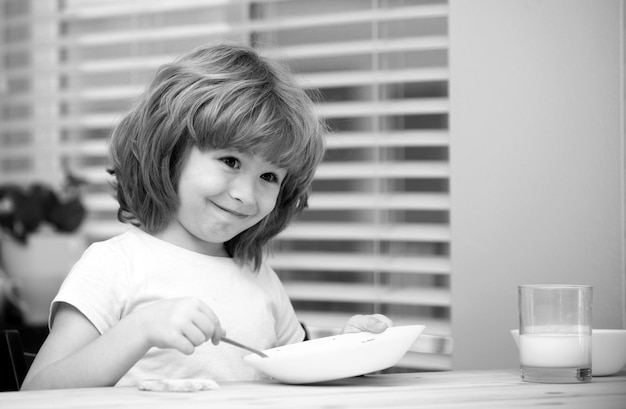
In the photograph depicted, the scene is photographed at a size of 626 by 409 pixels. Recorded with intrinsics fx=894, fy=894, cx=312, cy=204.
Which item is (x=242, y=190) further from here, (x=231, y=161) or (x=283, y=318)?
(x=283, y=318)

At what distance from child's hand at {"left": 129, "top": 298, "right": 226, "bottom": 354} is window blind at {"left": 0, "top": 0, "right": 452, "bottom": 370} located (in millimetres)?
569

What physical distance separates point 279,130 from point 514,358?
61 cm

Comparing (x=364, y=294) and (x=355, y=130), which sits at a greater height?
(x=355, y=130)

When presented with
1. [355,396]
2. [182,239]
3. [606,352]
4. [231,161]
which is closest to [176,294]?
[182,239]

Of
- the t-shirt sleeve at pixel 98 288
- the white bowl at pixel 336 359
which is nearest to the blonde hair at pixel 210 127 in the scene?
the t-shirt sleeve at pixel 98 288

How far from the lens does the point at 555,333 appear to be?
108 cm

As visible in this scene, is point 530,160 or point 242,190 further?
point 530,160

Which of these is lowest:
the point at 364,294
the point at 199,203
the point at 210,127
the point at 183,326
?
the point at 364,294

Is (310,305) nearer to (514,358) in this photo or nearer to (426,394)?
(514,358)

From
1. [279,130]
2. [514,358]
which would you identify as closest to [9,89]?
[279,130]

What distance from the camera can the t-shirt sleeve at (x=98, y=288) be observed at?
1207mm

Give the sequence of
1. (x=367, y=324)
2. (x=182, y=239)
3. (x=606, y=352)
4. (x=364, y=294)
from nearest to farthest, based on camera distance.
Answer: (x=606, y=352)
(x=367, y=324)
(x=182, y=239)
(x=364, y=294)

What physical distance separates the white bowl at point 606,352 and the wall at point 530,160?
30cm

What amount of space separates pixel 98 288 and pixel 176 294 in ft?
0.43
